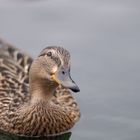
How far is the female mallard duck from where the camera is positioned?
293 inches

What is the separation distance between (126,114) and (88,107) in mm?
451

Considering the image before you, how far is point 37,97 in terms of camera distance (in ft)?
25.8

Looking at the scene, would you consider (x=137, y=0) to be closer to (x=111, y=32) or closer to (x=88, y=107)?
(x=111, y=32)

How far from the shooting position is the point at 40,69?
758 centimetres

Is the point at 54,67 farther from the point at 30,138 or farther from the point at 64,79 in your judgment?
the point at 30,138

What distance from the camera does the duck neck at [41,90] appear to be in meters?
7.63

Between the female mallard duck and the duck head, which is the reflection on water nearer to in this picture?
the female mallard duck

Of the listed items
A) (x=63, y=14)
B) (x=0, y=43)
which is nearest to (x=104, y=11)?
(x=63, y=14)

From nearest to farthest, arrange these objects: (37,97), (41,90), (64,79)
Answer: (64,79) < (41,90) < (37,97)

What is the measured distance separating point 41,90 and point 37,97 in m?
0.13

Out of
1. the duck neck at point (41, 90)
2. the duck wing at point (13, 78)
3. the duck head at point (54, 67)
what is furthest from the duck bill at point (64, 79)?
the duck wing at point (13, 78)

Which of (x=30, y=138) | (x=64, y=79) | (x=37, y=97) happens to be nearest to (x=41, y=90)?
(x=37, y=97)

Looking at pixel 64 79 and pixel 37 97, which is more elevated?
pixel 37 97

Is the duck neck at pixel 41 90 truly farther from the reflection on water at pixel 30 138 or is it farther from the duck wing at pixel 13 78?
the reflection on water at pixel 30 138
